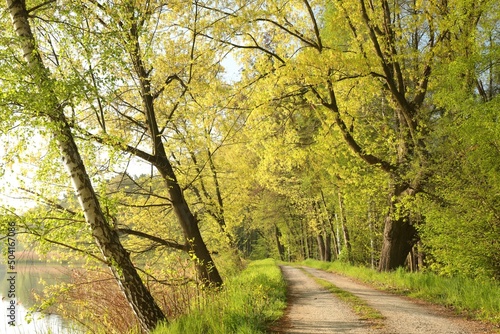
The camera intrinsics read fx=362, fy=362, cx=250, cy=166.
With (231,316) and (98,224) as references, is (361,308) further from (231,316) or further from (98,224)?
(98,224)

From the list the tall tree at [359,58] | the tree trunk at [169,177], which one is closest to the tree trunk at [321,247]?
the tall tree at [359,58]

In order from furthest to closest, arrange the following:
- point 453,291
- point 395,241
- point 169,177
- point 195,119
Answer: point 395,241
point 195,119
point 169,177
point 453,291

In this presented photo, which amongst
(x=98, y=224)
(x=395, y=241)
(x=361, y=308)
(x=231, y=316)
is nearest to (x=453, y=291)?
(x=361, y=308)

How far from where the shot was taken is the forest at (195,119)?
534 cm

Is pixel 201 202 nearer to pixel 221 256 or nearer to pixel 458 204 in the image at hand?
pixel 221 256

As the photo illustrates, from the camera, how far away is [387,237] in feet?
39.9

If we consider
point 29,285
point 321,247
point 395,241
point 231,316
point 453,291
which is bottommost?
point 321,247

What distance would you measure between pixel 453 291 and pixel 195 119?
7240mm

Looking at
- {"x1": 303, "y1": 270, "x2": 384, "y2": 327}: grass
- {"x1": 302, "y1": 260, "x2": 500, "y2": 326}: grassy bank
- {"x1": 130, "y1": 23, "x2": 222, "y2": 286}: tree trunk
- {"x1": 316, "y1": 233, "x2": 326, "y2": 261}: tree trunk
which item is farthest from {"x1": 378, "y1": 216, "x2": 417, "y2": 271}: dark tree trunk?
{"x1": 316, "y1": 233, "x2": 326, "y2": 261}: tree trunk

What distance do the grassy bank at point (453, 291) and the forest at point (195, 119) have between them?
53 centimetres

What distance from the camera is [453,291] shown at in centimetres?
754

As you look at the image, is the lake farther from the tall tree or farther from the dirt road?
the tall tree

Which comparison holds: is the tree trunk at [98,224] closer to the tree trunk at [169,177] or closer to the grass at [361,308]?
the tree trunk at [169,177]

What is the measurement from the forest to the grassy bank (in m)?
0.53
